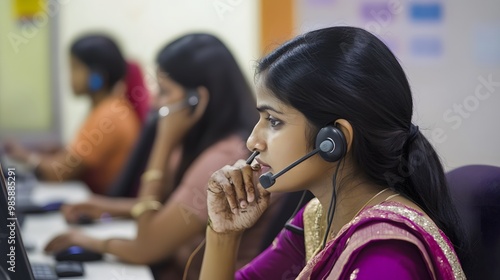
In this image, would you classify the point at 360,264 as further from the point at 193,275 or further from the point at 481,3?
the point at 481,3

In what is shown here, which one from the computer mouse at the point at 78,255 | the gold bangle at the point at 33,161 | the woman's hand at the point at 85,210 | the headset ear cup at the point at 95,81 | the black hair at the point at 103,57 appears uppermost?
the black hair at the point at 103,57

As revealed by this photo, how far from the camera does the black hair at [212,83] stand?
1980 millimetres

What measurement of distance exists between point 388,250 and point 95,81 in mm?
2712

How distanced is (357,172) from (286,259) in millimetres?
Answer: 283

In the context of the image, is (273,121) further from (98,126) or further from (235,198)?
(98,126)

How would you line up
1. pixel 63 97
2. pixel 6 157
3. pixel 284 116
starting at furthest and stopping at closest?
pixel 63 97, pixel 6 157, pixel 284 116

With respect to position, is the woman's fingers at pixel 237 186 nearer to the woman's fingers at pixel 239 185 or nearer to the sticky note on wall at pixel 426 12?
the woman's fingers at pixel 239 185

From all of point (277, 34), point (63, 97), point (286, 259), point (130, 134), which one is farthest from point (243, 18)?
point (286, 259)

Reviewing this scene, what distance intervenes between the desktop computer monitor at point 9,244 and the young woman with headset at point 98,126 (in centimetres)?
209

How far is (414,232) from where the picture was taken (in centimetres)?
99

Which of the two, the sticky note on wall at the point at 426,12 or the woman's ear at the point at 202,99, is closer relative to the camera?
the woman's ear at the point at 202,99

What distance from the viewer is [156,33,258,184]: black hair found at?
6.50 feet

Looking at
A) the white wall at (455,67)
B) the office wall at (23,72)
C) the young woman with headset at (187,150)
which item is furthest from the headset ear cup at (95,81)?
the young woman with headset at (187,150)

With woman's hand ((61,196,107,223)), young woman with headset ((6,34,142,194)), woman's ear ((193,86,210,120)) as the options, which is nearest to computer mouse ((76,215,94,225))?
woman's hand ((61,196,107,223))
